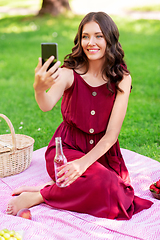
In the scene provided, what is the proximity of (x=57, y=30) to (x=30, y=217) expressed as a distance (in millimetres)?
10532

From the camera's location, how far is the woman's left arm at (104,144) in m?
3.05

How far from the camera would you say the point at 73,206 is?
3.10 metres

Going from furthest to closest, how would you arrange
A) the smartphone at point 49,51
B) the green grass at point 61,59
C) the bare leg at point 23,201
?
1. the green grass at point 61,59
2. the bare leg at point 23,201
3. the smartphone at point 49,51

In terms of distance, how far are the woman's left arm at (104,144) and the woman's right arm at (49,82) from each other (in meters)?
0.53

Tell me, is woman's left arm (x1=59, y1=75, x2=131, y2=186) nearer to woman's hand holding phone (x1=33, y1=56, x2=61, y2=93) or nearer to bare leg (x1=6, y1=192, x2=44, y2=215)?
bare leg (x1=6, y1=192, x2=44, y2=215)

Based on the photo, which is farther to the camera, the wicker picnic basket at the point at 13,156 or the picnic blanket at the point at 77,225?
the wicker picnic basket at the point at 13,156

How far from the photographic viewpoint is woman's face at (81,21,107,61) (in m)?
3.22

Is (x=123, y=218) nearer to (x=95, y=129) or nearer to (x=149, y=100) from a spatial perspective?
(x=95, y=129)

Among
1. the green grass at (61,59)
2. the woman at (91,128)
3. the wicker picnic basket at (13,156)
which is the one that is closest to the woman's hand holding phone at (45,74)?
the woman at (91,128)

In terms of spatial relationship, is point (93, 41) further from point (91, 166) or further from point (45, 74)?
point (91, 166)

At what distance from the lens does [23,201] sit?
3232mm

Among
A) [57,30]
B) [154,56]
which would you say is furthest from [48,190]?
[57,30]

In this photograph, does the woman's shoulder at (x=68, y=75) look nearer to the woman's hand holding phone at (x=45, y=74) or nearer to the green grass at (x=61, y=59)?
the woman's hand holding phone at (x=45, y=74)

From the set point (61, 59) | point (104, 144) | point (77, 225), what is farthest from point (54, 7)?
point (77, 225)
